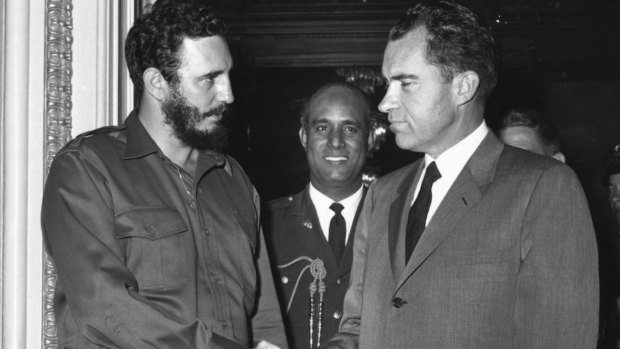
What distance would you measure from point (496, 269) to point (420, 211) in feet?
0.99

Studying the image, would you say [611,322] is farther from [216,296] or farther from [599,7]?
[599,7]

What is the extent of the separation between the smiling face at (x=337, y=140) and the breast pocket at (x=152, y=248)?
1.18 meters

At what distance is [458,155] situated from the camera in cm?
234

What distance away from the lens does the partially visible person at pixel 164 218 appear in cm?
213

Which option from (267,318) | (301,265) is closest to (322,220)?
(301,265)

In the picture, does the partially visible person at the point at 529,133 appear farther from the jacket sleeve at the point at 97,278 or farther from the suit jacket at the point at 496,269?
the jacket sleeve at the point at 97,278

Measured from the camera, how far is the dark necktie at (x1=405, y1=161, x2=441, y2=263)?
7.47ft

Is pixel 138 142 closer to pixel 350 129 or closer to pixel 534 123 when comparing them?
pixel 350 129

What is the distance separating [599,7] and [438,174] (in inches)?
123

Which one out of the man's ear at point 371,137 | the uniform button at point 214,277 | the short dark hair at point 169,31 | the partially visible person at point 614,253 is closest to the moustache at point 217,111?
the short dark hair at point 169,31

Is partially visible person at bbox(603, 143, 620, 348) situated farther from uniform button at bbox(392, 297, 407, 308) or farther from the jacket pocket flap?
the jacket pocket flap

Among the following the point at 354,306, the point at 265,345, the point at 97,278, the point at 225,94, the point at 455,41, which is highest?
the point at 455,41

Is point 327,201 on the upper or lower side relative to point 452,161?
lower

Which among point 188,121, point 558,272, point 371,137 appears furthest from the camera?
point 371,137
